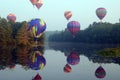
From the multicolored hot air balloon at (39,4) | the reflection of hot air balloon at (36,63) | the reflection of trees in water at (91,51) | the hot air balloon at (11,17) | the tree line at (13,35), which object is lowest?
the reflection of hot air balloon at (36,63)

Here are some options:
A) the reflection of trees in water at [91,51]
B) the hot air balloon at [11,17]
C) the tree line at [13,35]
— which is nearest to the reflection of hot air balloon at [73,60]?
the reflection of trees in water at [91,51]

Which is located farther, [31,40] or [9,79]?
[31,40]

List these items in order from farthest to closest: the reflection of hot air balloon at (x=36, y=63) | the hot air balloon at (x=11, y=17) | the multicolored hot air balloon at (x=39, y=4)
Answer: the hot air balloon at (x=11, y=17)
the multicolored hot air balloon at (x=39, y=4)
the reflection of hot air balloon at (x=36, y=63)

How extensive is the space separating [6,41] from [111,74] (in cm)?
5213

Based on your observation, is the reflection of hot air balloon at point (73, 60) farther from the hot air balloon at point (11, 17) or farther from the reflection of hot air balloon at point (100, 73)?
the hot air balloon at point (11, 17)

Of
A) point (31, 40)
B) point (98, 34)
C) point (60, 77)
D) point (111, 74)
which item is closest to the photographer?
point (60, 77)

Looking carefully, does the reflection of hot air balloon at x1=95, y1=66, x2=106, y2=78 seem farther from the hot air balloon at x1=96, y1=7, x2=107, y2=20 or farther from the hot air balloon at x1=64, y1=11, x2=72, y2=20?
the hot air balloon at x1=64, y1=11, x2=72, y2=20

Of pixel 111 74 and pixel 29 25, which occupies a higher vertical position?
pixel 29 25

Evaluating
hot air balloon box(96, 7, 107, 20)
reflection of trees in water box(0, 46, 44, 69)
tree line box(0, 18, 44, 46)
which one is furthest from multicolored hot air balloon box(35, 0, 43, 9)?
reflection of trees in water box(0, 46, 44, 69)

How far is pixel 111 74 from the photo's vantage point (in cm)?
2614

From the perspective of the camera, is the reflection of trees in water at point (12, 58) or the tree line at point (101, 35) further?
the tree line at point (101, 35)

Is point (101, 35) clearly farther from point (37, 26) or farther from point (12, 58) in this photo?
point (12, 58)

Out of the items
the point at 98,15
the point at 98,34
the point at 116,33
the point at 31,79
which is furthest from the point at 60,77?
the point at 98,34

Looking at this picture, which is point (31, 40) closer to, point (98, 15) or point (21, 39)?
point (21, 39)
